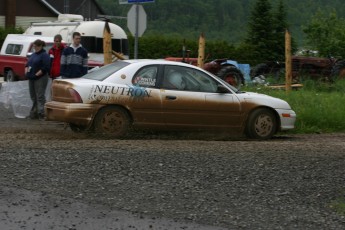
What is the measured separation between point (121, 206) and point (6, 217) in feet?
3.67

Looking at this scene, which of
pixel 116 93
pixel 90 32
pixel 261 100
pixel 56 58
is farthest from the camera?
pixel 90 32

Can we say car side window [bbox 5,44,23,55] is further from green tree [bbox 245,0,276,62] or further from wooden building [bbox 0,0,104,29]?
wooden building [bbox 0,0,104,29]

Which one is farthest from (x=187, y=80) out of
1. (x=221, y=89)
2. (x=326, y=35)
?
(x=326, y=35)

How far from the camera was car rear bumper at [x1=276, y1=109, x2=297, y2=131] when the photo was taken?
14298 mm

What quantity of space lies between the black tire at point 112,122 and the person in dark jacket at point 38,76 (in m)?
3.41

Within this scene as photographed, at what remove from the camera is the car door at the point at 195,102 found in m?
13.5

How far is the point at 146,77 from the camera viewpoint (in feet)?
44.3

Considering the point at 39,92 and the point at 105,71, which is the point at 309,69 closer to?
the point at 39,92

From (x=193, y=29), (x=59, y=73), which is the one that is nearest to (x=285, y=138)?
(x=59, y=73)

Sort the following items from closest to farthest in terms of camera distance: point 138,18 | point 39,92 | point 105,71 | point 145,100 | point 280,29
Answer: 1. point 145,100
2. point 105,71
3. point 39,92
4. point 138,18
5. point 280,29

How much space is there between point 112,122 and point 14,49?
58.4 ft

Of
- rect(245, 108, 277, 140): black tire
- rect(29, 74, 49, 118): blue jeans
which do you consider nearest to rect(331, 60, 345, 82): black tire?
rect(245, 108, 277, 140): black tire

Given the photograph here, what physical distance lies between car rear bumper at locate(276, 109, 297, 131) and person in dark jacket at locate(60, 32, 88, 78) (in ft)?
13.7

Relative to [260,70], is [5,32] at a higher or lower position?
higher
